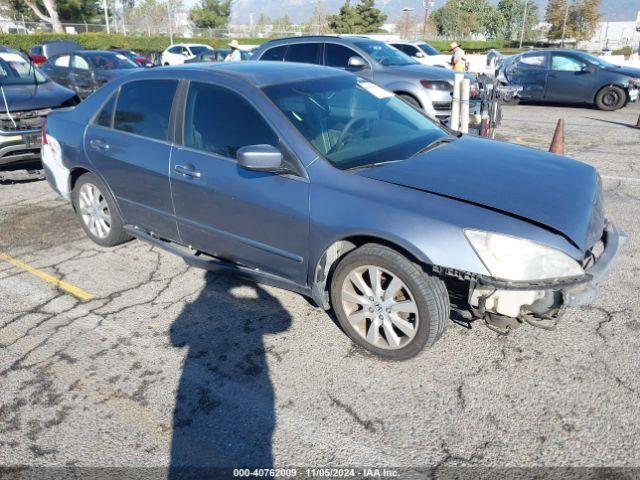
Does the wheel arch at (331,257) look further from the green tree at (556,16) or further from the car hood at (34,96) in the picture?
the green tree at (556,16)

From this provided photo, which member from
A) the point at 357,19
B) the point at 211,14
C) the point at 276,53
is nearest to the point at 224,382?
the point at 276,53

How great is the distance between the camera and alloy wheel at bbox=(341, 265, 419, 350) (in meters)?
3.06

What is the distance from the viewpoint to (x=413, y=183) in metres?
3.08

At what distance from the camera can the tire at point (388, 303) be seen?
9.71ft

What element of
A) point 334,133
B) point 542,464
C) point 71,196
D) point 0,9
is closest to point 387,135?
point 334,133

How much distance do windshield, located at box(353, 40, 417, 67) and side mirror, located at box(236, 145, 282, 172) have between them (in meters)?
7.03

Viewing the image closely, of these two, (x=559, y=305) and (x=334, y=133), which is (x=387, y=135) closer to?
(x=334, y=133)

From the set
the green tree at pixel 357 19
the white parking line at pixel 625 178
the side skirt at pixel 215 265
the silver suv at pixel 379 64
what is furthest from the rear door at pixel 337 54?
the green tree at pixel 357 19

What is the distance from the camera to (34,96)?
7.09 metres

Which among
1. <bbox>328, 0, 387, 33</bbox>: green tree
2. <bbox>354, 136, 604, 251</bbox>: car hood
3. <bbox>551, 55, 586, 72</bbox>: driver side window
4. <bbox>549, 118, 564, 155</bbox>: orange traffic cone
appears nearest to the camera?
<bbox>354, 136, 604, 251</bbox>: car hood

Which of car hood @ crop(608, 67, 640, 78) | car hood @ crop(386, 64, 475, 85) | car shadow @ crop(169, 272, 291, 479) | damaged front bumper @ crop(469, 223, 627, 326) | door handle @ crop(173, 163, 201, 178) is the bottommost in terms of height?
car shadow @ crop(169, 272, 291, 479)

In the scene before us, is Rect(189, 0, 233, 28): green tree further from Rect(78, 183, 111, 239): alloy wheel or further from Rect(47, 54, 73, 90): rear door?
Rect(78, 183, 111, 239): alloy wheel

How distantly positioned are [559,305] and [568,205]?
61 centimetres

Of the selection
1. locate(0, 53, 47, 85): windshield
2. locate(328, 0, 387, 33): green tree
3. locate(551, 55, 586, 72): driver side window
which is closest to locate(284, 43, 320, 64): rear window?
locate(0, 53, 47, 85): windshield
